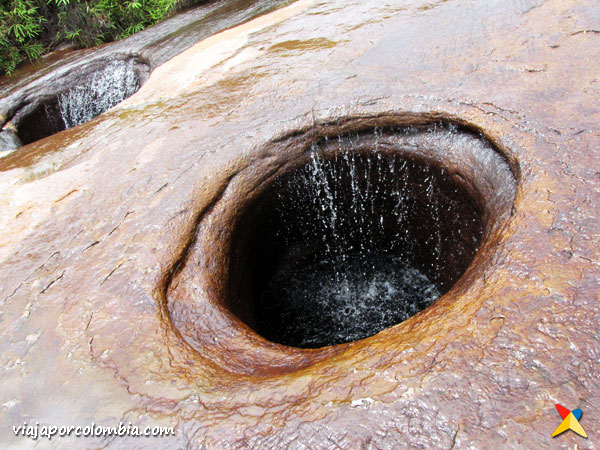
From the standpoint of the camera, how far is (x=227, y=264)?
3012 millimetres

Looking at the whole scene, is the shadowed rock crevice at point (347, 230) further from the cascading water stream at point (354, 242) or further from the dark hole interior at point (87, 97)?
the dark hole interior at point (87, 97)

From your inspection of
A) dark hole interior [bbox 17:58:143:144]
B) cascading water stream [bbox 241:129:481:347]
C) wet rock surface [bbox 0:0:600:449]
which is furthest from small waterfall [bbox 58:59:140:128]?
cascading water stream [bbox 241:129:481:347]

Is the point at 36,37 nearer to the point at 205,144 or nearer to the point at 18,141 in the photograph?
the point at 18,141

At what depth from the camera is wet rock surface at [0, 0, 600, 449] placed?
1746 mm

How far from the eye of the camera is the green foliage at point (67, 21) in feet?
28.9

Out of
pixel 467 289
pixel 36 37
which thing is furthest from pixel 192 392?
pixel 36 37

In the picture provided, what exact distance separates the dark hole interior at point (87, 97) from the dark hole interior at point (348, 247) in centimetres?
442

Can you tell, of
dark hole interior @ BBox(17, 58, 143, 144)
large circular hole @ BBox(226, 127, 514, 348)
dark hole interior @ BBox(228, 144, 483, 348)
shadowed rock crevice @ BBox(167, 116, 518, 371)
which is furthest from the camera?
dark hole interior @ BBox(17, 58, 143, 144)

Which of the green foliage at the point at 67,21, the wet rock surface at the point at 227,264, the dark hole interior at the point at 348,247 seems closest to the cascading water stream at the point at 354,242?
the dark hole interior at the point at 348,247

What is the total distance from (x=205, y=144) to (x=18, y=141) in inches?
165

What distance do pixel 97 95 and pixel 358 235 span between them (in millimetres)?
5209

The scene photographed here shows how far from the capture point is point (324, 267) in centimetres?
470

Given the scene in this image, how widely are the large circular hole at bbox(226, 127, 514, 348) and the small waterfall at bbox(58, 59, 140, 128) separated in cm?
447

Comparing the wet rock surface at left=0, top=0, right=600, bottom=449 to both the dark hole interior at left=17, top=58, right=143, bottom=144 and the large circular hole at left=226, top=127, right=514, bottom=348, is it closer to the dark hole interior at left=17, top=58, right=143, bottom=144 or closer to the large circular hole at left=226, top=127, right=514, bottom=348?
the large circular hole at left=226, top=127, right=514, bottom=348
